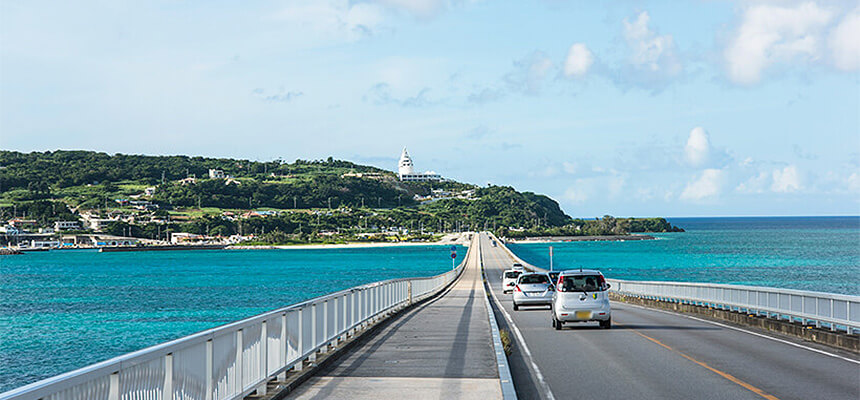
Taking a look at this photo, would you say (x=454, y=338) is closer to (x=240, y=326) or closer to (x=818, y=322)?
(x=818, y=322)

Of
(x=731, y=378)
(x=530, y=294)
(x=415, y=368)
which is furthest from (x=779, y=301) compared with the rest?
(x=415, y=368)

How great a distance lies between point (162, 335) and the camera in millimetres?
54656

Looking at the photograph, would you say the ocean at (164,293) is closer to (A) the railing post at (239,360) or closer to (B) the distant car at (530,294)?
(B) the distant car at (530,294)

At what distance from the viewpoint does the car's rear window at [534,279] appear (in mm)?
36781

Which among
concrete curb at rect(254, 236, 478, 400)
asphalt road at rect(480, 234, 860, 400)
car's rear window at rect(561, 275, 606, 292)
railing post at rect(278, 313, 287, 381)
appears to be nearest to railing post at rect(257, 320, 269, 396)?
concrete curb at rect(254, 236, 478, 400)

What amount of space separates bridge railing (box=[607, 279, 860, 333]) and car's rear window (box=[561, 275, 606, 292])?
4975 millimetres

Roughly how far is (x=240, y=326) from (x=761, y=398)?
23.7 ft

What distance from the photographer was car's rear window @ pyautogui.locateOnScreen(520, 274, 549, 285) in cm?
3678

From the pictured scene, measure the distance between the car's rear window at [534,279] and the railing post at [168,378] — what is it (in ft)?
95.0

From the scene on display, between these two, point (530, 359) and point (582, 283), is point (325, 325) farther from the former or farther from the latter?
point (582, 283)


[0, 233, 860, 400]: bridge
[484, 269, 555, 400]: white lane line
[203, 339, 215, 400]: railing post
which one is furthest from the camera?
[484, 269, 555, 400]: white lane line

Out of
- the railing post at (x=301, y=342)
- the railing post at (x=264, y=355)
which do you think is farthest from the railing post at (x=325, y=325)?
the railing post at (x=264, y=355)

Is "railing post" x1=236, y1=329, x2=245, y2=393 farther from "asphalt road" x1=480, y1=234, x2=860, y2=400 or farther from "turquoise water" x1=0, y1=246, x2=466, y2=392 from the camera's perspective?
"turquoise water" x1=0, y1=246, x2=466, y2=392

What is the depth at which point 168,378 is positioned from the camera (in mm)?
8406
